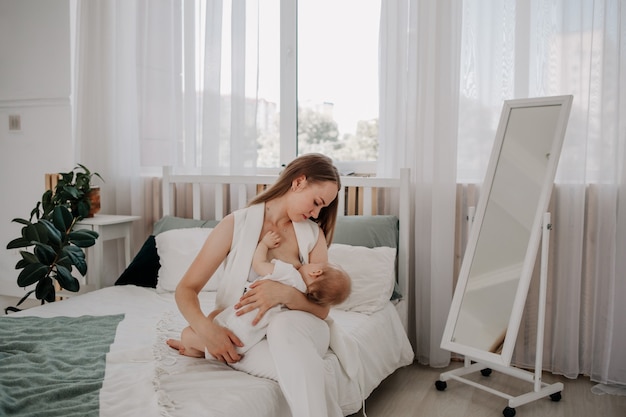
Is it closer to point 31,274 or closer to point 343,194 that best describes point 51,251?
point 31,274

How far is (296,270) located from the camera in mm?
→ 1665

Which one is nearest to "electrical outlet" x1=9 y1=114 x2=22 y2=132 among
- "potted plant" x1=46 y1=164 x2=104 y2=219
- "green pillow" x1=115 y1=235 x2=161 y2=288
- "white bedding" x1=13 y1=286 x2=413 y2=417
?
"potted plant" x1=46 y1=164 x2=104 y2=219

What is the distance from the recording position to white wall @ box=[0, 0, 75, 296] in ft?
11.8

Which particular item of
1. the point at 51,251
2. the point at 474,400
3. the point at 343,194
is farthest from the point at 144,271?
the point at 474,400

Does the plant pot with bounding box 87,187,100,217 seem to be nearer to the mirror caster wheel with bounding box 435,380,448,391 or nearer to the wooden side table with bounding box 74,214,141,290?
the wooden side table with bounding box 74,214,141,290

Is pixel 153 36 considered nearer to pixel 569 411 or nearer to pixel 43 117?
pixel 43 117

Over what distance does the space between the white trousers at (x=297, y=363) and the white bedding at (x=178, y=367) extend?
0.05 meters

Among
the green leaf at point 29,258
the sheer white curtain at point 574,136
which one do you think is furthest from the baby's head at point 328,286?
the green leaf at point 29,258

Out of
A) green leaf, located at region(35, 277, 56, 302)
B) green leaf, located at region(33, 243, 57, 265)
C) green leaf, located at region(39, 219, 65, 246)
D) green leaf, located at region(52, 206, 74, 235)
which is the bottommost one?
green leaf, located at region(35, 277, 56, 302)

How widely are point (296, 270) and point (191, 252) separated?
3.79 ft

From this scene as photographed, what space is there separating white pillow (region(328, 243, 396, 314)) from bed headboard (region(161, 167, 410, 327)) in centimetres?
21

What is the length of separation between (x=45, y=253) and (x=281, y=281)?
157 centimetres

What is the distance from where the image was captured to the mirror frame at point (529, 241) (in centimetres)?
217

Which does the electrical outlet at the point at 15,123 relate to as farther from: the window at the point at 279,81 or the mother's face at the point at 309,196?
the mother's face at the point at 309,196
